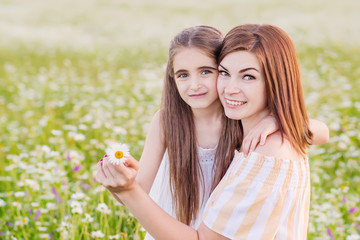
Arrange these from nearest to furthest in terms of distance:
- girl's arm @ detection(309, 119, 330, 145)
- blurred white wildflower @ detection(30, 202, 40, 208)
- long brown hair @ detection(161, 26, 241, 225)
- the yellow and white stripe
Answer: the yellow and white stripe
girl's arm @ detection(309, 119, 330, 145)
long brown hair @ detection(161, 26, 241, 225)
blurred white wildflower @ detection(30, 202, 40, 208)

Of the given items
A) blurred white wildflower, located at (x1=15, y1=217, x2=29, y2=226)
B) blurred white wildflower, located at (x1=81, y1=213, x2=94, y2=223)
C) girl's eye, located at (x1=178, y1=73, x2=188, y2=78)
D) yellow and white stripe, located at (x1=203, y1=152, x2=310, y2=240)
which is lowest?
blurred white wildflower, located at (x1=15, y1=217, x2=29, y2=226)

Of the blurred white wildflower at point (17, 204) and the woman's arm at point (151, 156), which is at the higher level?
the woman's arm at point (151, 156)

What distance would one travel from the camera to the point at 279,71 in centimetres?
167

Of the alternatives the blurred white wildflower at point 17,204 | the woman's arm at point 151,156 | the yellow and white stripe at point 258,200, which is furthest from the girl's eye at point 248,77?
the blurred white wildflower at point 17,204

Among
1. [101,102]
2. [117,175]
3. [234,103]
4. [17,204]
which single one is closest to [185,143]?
[234,103]

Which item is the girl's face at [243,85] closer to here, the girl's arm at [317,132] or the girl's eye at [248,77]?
the girl's eye at [248,77]

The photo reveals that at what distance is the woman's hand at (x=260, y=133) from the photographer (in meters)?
1.60

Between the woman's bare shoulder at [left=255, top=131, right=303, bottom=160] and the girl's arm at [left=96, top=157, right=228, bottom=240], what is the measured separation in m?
0.32

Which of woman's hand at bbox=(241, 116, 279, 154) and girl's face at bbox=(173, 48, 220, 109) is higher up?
girl's face at bbox=(173, 48, 220, 109)

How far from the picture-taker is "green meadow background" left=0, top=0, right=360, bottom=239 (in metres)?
2.66

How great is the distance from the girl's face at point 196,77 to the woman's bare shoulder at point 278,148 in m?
0.48

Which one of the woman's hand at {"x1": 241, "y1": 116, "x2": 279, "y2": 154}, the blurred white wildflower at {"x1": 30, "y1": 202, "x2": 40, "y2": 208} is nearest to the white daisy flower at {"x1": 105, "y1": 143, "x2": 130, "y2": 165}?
the woman's hand at {"x1": 241, "y1": 116, "x2": 279, "y2": 154}

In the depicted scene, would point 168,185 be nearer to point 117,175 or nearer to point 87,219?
point 87,219

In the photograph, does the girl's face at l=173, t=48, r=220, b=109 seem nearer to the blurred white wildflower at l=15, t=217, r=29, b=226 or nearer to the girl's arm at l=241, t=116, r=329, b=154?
the girl's arm at l=241, t=116, r=329, b=154
